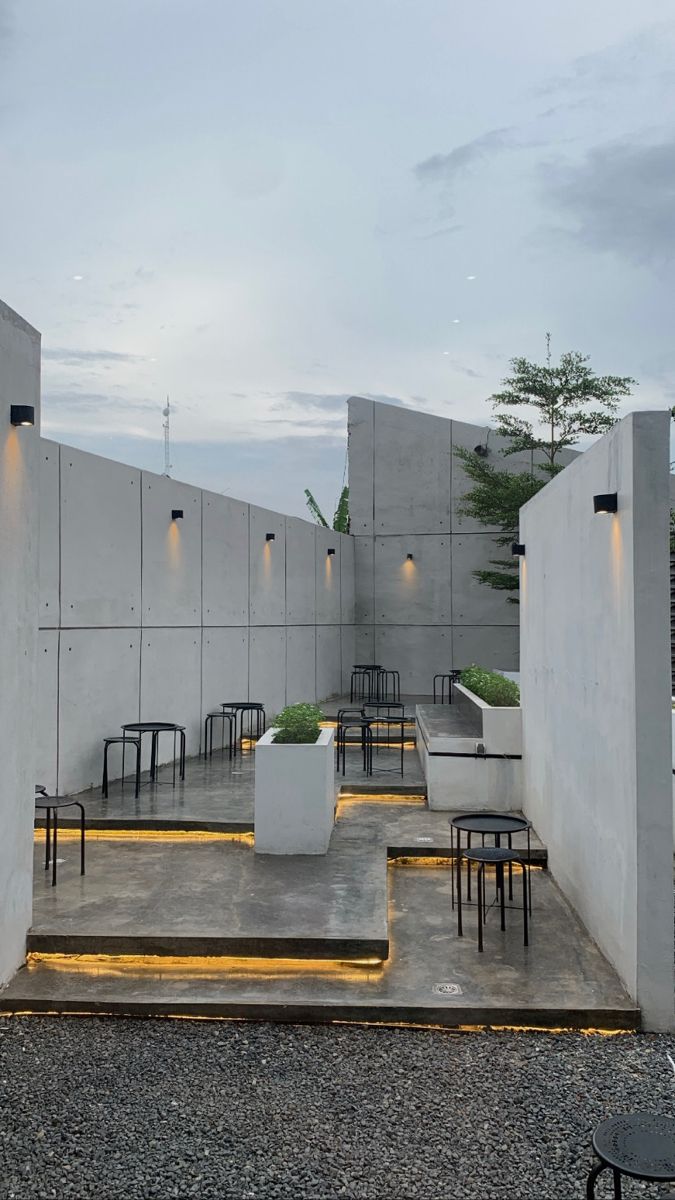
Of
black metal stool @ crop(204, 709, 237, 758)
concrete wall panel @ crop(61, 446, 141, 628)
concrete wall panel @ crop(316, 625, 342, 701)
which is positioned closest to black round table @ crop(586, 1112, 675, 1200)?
concrete wall panel @ crop(61, 446, 141, 628)

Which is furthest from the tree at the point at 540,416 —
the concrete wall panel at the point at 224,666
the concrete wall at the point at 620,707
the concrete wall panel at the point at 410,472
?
the concrete wall at the point at 620,707

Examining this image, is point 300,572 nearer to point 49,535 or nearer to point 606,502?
point 49,535

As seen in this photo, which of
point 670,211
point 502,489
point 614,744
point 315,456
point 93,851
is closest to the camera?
point 614,744

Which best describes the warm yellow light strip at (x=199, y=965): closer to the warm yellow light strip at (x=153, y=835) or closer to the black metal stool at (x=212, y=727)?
the warm yellow light strip at (x=153, y=835)

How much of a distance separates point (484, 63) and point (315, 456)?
14.6m

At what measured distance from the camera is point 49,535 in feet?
21.5

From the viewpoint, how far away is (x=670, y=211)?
37.0 feet

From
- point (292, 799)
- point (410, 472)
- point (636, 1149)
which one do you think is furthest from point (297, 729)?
point (410, 472)

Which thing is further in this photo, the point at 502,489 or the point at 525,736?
the point at 502,489

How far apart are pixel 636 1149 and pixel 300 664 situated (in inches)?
421

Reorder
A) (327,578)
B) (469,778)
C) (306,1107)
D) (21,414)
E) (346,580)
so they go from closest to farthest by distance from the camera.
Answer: (306,1107)
(21,414)
(469,778)
(327,578)
(346,580)

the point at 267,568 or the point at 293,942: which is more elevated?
the point at 267,568

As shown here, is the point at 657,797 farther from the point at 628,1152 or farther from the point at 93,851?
the point at 93,851

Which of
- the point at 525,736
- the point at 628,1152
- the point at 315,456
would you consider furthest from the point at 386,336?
the point at 628,1152
